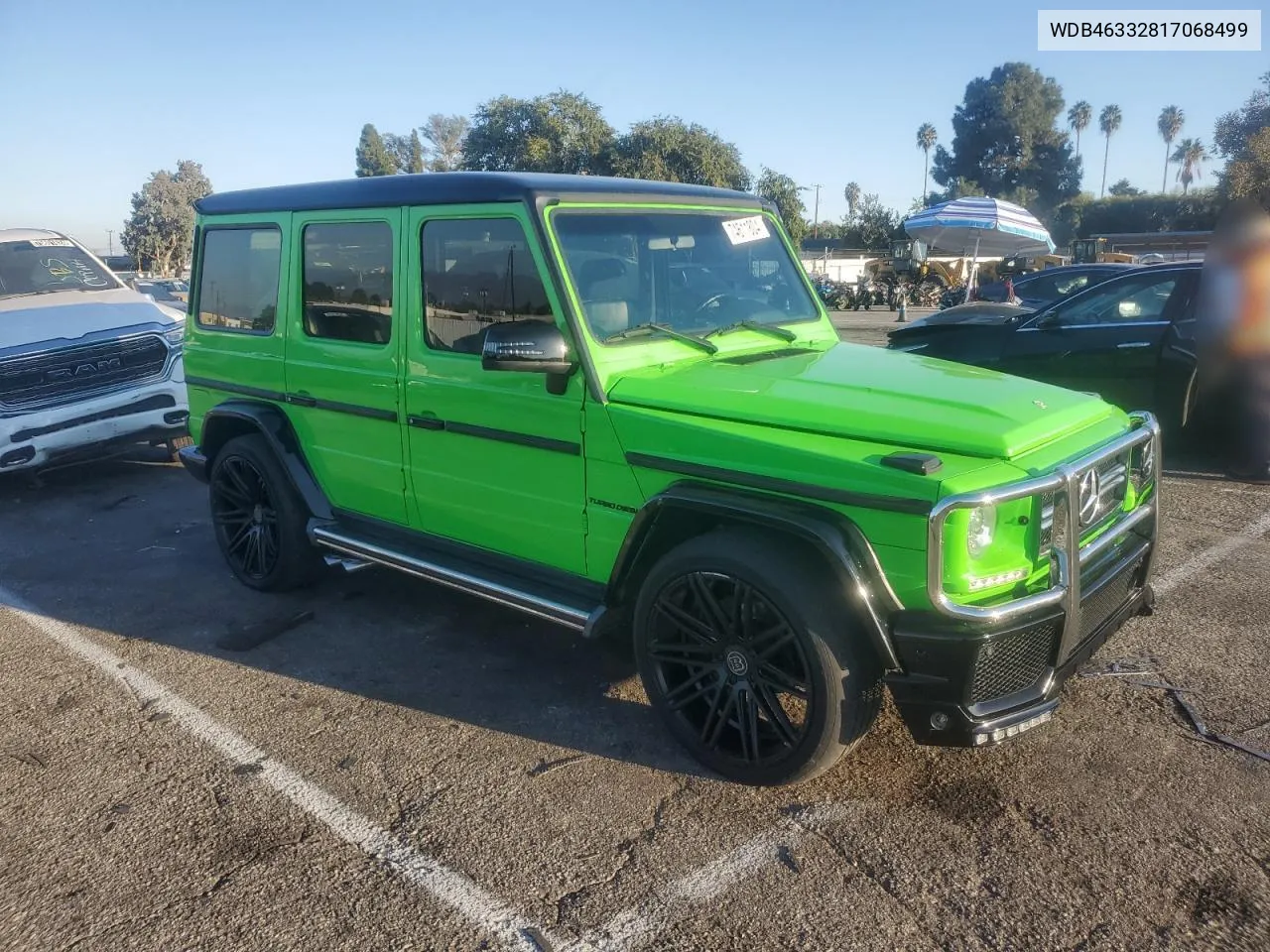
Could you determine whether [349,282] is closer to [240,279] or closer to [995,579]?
[240,279]

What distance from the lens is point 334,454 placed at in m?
4.73

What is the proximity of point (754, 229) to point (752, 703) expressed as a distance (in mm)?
2268

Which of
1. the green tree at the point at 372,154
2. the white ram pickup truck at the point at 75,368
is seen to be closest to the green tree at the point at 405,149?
the green tree at the point at 372,154

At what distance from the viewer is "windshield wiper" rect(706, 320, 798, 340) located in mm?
4094

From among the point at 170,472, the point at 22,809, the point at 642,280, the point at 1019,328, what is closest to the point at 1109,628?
the point at 642,280

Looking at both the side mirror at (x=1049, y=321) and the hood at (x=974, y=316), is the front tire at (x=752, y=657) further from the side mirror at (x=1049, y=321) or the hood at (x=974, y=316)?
the hood at (x=974, y=316)

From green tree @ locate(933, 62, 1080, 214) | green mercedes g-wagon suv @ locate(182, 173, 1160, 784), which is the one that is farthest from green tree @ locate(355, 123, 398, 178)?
green mercedes g-wagon suv @ locate(182, 173, 1160, 784)

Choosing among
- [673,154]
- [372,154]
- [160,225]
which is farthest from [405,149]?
[673,154]

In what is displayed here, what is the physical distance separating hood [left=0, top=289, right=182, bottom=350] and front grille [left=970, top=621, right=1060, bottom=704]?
7.34 metres

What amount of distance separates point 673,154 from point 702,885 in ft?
130

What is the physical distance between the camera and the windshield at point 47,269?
843 cm

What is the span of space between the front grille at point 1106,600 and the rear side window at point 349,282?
→ 2.99 metres

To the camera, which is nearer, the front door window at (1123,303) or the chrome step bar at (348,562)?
the chrome step bar at (348,562)

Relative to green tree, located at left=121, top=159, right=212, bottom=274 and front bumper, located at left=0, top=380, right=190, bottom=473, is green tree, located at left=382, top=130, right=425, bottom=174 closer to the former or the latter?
green tree, located at left=121, top=159, right=212, bottom=274
